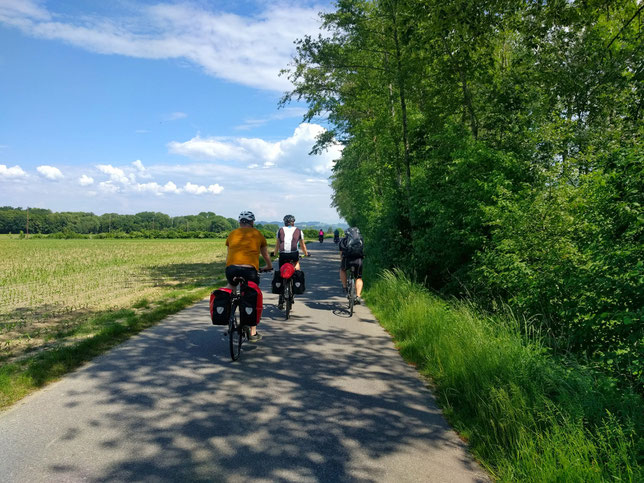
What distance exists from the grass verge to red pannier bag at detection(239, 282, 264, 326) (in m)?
2.23

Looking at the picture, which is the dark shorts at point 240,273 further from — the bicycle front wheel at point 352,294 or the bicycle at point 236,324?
the bicycle front wheel at point 352,294

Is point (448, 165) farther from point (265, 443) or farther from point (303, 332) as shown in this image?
point (265, 443)

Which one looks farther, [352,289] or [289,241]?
[352,289]

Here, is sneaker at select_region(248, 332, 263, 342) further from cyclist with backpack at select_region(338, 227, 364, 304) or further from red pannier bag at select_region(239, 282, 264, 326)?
cyclist with backpack at select_region(338, 227, 364, 304)

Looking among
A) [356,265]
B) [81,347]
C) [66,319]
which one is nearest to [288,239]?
[356,265]

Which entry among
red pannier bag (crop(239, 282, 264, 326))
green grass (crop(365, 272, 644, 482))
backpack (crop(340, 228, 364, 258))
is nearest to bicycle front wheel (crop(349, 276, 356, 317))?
backpack (crop(340, 228, 364, 258))

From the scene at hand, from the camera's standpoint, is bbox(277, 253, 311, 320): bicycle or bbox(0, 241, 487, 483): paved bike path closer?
bbox(0, 241, 487, 483): paved bike path

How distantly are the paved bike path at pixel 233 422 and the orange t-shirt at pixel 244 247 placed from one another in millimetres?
1418

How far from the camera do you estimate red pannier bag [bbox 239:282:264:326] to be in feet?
18.9

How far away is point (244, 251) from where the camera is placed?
6.06m

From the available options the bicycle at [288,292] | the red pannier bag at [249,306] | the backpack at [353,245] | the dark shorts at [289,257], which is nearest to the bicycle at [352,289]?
the backpack at [353,245]

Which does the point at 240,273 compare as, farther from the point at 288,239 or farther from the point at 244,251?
the point at 288,239

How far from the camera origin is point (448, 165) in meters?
10.5

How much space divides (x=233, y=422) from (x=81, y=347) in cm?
348
